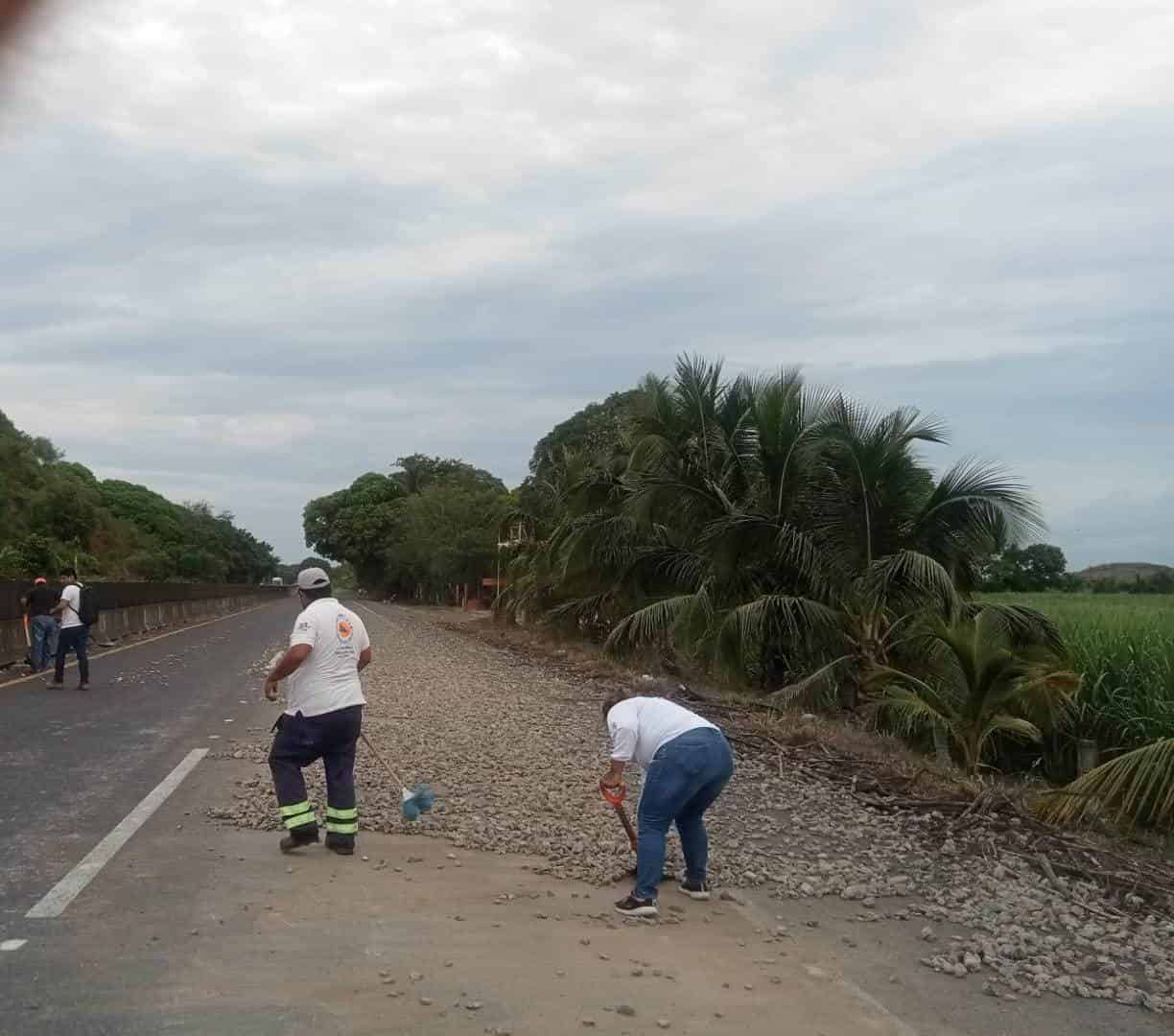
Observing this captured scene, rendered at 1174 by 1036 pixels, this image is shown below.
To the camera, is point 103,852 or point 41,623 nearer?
point 103,852

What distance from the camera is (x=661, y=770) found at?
692 cm

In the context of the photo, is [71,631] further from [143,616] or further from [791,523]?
[143,616]

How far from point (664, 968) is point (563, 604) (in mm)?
23347

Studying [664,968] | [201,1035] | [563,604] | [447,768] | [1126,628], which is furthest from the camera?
[563,604]

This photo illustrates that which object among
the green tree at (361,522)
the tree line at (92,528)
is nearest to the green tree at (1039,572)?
the tree line at (92,528)

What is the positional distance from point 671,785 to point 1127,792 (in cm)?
444

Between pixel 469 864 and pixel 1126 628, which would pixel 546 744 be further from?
pixel 1126 628

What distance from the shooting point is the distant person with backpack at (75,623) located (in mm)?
18062

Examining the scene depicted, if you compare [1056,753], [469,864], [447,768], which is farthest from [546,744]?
[1056,753]

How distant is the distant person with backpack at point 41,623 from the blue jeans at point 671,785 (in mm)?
14898

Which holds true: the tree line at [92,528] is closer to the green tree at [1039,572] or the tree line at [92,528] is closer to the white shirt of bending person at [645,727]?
the white shirt of bending person at [645,727]

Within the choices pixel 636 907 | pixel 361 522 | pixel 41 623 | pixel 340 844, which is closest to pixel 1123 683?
pixel 636 907

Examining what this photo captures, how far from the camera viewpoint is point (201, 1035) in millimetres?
4836

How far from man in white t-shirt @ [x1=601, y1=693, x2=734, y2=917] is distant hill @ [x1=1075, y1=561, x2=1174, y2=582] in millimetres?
50643
